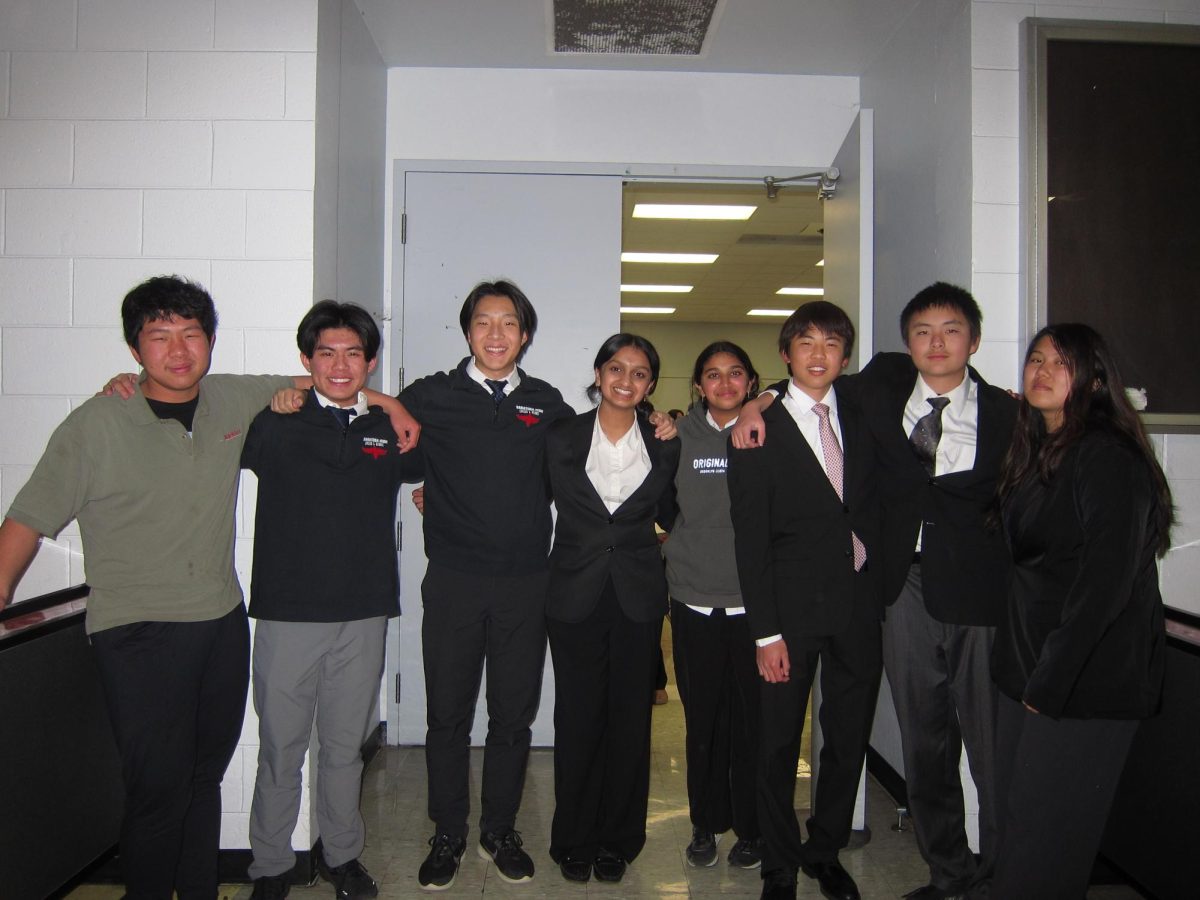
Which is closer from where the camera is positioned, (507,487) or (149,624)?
(149,624)

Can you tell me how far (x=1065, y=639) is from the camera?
1.76 m

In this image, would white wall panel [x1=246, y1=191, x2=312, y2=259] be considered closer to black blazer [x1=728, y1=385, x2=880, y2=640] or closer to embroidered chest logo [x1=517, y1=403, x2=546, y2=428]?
embroidered chest logo [x1=517, y1=403, x2=546, y2=428]

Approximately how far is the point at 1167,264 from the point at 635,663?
2.13 meters

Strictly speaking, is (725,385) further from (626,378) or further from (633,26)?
(633,26)

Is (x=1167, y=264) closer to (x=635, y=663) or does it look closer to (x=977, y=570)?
(x=977, y=570)

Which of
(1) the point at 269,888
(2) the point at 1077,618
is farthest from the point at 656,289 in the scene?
(2) the point at 1077,618

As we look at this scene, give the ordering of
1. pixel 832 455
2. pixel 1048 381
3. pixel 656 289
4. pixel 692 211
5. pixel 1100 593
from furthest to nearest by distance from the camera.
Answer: pixel 656 289, pixel 692 211, pixel 832 455, pixel 1048 381, pixel 1100 593

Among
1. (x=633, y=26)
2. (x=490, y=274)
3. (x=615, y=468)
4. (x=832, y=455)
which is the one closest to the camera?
(x=832, y=455)

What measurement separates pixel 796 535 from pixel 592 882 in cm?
124

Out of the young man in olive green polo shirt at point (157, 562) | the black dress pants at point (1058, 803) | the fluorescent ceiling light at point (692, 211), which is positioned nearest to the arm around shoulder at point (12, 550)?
the young man in olive green polo shirt at point (157, 562)

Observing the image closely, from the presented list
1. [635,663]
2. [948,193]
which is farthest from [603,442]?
[948,193]

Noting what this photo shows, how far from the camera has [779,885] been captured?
232cm

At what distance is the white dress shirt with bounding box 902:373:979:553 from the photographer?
7.34ft

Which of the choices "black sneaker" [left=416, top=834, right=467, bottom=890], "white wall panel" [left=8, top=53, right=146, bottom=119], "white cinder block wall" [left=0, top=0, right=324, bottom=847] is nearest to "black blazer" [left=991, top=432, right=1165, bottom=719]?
"black sneaker" [left=416, top=834, right=467, bottom=890]
